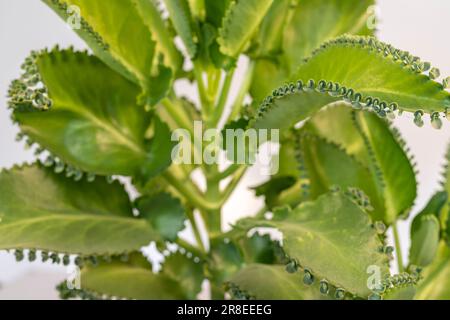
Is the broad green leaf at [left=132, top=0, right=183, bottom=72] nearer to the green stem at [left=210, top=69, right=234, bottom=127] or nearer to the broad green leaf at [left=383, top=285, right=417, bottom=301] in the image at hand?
the green stem at [left=210, top=69, right=234, bottom=127]

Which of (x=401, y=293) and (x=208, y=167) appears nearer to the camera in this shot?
(x=401, y=293)

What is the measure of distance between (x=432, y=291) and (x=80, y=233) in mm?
237

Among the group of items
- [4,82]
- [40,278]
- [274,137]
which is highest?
[4,82]

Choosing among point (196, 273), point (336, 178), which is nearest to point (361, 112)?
point (336, 178)

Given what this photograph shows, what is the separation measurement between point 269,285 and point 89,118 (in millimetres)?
167

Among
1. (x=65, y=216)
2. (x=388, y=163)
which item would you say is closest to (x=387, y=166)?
(x=388, y=163)

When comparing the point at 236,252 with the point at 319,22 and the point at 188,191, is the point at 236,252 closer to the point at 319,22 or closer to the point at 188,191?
the point at 188,191

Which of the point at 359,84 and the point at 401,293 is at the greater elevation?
the point at 359,84

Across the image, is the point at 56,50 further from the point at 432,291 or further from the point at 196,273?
the point at 432,291

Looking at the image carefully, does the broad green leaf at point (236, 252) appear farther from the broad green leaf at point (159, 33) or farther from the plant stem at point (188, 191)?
the broad green leaf at point (159, 33)

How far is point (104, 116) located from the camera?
49 centimetres

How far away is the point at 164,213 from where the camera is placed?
48cm

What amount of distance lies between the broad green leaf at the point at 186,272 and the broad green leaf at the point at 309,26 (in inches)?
5.2

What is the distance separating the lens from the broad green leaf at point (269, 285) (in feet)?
1.46
